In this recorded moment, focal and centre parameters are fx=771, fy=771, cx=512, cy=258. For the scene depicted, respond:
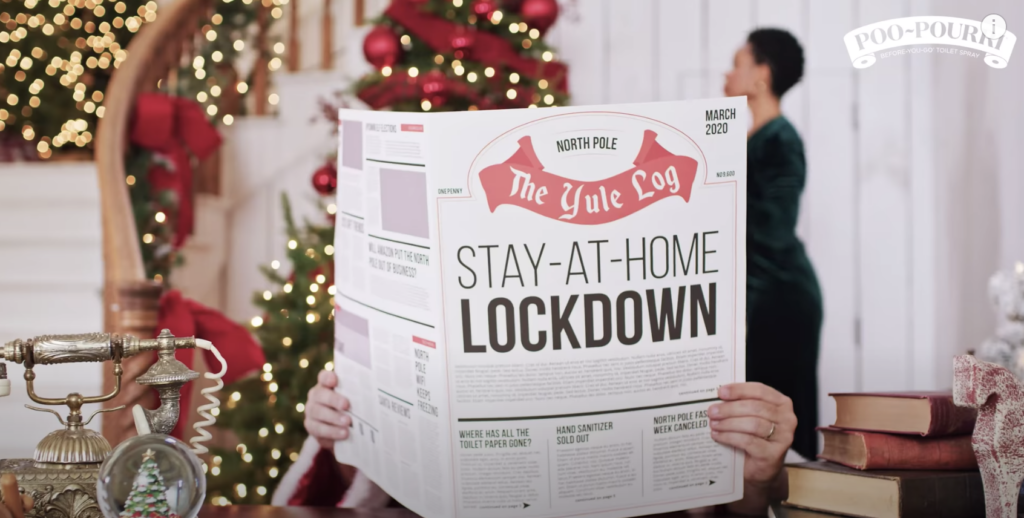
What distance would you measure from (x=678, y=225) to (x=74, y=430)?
1.72 ft

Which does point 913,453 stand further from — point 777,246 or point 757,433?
point 777,246

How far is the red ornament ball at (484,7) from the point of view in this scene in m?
2.23

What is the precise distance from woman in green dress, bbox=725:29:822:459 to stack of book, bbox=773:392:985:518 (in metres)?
1.35

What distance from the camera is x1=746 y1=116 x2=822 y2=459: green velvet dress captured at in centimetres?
201

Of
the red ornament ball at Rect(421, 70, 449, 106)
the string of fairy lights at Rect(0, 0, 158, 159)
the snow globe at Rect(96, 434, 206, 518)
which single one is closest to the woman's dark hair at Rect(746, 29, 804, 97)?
the red ornament ball at Rect(421, 70, 449, 106)

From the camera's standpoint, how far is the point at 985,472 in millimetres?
635

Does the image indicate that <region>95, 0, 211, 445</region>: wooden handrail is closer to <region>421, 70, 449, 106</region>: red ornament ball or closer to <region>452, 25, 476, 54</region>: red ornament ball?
<region>421, 70, 449, 106</region>: red ornament ball

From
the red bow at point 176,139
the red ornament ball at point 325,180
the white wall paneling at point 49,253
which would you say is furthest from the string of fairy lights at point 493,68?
the white wall paneling at point 49,253

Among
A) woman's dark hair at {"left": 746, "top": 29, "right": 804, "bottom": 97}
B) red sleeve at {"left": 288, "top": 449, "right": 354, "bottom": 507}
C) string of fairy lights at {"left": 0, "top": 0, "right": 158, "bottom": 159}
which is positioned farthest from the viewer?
string of fairy lights at {"left": 0, "top": 0, "right": 158, "bottom": 159}

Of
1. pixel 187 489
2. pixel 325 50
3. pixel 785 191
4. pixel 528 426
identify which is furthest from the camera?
pixel 325 50

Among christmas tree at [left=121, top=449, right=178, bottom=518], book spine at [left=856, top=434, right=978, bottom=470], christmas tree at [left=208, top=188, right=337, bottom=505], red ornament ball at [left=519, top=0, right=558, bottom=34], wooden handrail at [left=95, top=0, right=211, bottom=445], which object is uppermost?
red ornament ball at [left=519, top=0, right=558, bottom=34]

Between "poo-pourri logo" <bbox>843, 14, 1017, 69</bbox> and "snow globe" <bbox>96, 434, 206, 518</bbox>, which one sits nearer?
"snow globe" <bbox>96, 434, 206, 518</bbox>

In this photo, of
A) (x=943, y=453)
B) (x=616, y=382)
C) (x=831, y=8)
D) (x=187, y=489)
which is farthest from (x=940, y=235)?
(x=187, y=489)

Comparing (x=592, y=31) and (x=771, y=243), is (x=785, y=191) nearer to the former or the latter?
(x=771, y=243)
